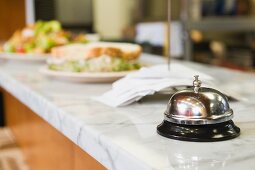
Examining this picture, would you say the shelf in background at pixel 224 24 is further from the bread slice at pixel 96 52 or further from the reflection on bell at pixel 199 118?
the reflection on bell at pixel 199 118

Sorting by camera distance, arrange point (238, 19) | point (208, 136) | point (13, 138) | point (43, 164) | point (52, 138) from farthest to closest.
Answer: point (238, 19) < point (13, 138) < point (43, 164) < point (52, 138) < point (208, 136)

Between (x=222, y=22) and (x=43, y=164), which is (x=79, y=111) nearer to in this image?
(x=43, y=164)

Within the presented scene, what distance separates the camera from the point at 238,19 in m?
3.27

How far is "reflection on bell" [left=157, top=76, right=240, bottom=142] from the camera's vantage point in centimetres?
64

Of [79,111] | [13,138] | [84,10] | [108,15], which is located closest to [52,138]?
[79,111]

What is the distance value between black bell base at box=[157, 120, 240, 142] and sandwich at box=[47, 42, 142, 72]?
0.65m

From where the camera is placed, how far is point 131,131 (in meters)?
0.71

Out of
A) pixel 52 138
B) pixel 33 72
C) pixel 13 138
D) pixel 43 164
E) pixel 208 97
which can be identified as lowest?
pixel 13 138

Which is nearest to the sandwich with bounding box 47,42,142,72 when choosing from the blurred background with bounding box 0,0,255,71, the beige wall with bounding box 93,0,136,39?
the blurred background with bounding box 0,0,255,71

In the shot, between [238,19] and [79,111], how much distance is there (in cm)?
261

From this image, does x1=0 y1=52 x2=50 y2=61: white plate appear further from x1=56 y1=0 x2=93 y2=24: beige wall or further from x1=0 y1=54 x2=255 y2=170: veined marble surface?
x1=56 y1=0 x2=93 y2=24: beige wall

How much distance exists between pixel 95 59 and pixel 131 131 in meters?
0.65

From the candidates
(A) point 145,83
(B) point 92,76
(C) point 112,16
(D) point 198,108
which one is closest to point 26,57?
(B) point 92,76

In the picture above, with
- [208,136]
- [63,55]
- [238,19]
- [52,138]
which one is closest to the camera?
[208,136]
